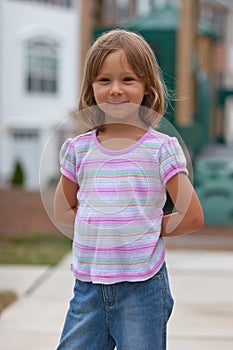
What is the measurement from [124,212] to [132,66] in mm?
476

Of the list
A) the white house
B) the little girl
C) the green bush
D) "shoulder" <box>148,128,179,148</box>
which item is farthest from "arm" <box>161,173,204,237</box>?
the white house

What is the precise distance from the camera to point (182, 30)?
11.1 metres

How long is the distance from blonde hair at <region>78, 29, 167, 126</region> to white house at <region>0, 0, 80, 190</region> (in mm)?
20949

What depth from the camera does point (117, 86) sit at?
2.57m

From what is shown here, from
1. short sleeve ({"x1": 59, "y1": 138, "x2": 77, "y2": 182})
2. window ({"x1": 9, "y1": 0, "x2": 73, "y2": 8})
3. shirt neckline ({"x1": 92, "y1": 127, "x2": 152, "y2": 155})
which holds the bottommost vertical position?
short sleeve ({"x1": 59, "y1": 138, "x2": 77, "y2": 182})

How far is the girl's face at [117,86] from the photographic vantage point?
2.56m

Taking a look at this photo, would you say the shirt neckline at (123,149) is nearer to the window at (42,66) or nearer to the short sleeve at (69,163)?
the short sleeve at (69,163)

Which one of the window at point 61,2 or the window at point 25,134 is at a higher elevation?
the window at point 61,2

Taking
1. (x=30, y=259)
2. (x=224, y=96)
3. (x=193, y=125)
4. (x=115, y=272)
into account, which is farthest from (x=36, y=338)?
(x=224, y=96)

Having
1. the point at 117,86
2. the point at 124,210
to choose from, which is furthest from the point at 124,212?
the point at 117,86

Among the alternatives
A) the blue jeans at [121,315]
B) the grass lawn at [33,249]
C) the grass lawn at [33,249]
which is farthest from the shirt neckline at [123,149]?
the grass lawn at [33,249]

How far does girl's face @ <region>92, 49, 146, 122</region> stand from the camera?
2.56m

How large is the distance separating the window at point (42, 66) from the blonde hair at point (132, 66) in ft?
74.6

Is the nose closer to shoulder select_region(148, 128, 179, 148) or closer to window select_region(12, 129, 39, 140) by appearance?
shoulder select_region(148, 128, 179, 148)
